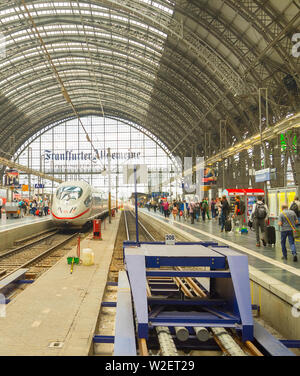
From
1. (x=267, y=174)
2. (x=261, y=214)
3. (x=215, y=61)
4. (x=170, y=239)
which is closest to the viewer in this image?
(x=170, y=239)

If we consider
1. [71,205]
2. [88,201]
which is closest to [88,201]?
[88,201]

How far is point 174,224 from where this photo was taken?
24.1 meters

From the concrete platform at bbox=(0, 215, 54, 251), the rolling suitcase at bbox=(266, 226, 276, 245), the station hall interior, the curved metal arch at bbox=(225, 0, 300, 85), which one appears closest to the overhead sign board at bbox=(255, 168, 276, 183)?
the station hall interior

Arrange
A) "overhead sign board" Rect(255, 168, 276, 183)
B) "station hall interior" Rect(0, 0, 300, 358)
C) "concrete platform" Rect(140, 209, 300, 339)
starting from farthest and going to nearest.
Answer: "overhead sign board" Rect(255, 168, 276, 183), "concrete platform" Rect(140, 209, 300, 339), "station hall interior" Rect(0, 0, 300, 358)

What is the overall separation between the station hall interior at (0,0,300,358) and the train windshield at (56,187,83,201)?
16 centimetres

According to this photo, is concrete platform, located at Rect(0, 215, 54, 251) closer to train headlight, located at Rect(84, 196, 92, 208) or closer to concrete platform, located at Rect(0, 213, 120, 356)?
train headlight, located at Rect(84, 196, 92, 208)

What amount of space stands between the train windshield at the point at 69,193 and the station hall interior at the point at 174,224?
0.16 m

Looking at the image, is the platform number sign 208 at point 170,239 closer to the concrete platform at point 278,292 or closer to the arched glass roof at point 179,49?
the concrete platform at point 278,292

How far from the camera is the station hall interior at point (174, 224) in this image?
14.7 feet

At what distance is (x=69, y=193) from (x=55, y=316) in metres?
16.4

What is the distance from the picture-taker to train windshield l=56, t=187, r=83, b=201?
21.7m

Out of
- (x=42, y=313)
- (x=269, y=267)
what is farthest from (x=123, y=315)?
(x=269, y=267)

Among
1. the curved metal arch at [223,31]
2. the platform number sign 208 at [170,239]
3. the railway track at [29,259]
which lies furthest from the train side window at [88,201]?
the platform number sign 208 at [170,239]

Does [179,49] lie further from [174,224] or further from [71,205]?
[71,205]
